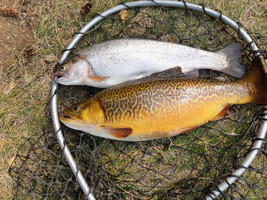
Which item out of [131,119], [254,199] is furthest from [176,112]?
[254,199]

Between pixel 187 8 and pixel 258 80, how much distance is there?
1.13 metres

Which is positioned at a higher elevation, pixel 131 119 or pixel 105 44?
pixel 105 44

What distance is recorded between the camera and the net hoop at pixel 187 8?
8.63 feet

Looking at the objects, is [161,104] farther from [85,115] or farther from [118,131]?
[85,115]

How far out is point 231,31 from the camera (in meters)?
2.94

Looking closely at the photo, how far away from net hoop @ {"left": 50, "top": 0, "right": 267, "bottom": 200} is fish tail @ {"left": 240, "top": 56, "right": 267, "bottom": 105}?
10.3 inches

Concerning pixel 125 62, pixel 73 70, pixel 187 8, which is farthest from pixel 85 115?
pixel 187 8

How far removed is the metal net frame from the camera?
2893 millimetres

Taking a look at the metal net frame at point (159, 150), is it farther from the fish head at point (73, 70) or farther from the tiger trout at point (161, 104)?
the tiger trout at point (161, 104)

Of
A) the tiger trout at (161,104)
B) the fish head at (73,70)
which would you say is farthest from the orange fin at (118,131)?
the fish head at (73,70)

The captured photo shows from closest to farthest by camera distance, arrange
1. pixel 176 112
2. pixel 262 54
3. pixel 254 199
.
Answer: pixel 176 112 → pixel 262 54 → pixel 254 199

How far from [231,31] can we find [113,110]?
1.72 metres

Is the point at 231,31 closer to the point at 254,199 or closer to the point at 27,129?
the point at 254,199

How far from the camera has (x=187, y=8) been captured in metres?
2.85
